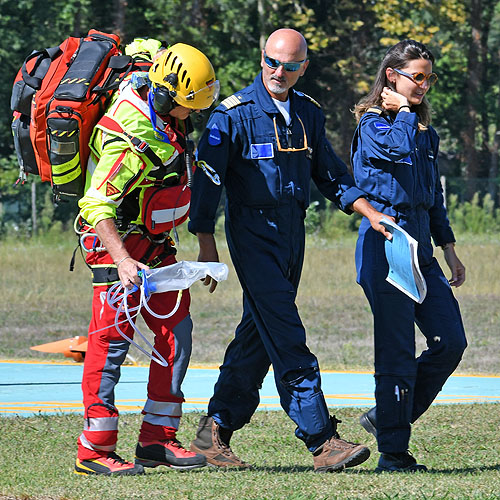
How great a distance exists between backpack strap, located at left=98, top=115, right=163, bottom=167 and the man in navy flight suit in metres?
0.27

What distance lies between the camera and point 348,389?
9031 mm

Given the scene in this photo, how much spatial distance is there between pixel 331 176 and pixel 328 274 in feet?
41.8

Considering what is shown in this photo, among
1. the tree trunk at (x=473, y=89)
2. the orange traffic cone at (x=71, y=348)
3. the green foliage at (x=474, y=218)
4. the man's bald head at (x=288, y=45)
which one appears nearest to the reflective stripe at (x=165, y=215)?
the man's bald head at (x=288, y=45)

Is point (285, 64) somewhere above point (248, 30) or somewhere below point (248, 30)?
below

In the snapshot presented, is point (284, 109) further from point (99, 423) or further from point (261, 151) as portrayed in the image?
point (99, 423)

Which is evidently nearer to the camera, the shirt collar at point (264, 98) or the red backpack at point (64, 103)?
the red backpack at point (64, 103)

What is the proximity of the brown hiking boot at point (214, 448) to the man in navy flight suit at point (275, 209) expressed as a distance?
538mm

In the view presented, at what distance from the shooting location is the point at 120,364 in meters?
5.69

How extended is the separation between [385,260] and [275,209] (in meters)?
0.61

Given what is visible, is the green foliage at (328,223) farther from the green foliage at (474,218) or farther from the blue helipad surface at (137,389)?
the blue helipad surface at (137,389)

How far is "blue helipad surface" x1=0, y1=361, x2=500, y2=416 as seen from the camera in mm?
8312

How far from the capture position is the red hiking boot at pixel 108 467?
5586 millimetres

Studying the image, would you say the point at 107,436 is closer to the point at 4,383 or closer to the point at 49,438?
the point at 49,438

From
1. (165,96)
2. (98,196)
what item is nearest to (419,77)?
(165,96)
